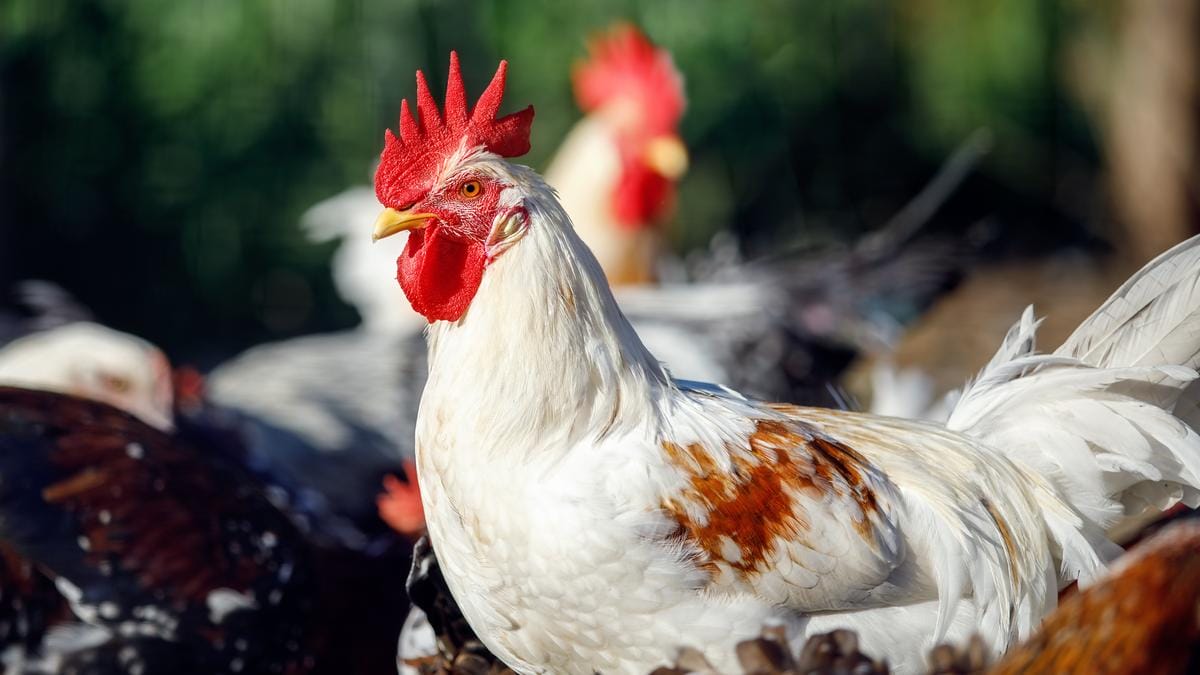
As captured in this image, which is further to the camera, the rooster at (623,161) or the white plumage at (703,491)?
the rooster at (623,161)

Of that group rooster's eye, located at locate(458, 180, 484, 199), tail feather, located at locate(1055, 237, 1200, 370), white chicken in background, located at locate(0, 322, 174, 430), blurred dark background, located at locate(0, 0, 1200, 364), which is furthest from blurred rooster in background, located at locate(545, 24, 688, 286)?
rooster's eye, located at locate(458, 180, 484, 199)

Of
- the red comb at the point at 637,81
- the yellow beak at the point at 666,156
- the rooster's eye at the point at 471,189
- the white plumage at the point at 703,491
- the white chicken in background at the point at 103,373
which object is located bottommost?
the white chicken in background at the point at 103,373

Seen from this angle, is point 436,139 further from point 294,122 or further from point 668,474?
point 294,122

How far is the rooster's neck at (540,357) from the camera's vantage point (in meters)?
2.22

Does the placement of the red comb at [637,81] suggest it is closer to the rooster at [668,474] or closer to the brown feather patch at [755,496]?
the rooster at [668,474]

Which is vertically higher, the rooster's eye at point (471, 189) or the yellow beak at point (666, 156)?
the rooster's eye at point (471, 189)

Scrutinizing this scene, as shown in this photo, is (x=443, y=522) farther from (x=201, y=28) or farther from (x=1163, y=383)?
(x=201, y=28)

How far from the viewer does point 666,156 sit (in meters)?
5.25

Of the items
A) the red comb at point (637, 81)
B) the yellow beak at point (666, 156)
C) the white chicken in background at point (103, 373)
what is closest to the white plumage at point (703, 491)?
the white chicken in background at point (103, 373)

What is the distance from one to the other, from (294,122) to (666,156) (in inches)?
126

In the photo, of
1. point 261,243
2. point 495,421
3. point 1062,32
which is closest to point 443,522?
point 495,421

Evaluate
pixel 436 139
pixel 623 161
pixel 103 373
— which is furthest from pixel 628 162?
pixel 436 139

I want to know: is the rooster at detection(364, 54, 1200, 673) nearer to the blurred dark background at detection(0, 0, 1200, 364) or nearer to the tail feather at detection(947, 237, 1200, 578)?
the tail feather at detection(947, 237, 1200, 578)

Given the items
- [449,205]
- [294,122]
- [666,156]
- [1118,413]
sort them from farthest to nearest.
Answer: [294,122] < [666,156] < [1118,413] < [449,205]
